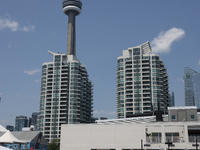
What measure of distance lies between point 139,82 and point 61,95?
42919 mm

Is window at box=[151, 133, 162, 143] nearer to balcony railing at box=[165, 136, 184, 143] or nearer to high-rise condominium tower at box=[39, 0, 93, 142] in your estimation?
balcony railing at box=[165, 136, 184, 143]

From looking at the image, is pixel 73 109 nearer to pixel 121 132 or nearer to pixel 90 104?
pixel 90 104

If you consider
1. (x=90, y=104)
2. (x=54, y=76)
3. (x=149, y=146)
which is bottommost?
(x=149, y=146)

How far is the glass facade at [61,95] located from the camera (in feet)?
496

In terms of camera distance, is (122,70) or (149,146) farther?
(122,70)

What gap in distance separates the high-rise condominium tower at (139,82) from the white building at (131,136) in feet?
285

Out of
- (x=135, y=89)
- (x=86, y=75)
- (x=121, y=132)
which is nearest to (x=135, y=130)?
(x=121, y=132)

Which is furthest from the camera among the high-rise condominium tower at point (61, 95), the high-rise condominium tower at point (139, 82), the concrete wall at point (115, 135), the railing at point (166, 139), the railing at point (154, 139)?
the high-rise condominium tower at point (61, 95)

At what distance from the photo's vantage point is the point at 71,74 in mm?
161000

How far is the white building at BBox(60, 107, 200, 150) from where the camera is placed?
56.5 meters

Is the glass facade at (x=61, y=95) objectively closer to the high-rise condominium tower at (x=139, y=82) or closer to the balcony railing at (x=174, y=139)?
the high-rise condominium tower at (x=139, y=82)

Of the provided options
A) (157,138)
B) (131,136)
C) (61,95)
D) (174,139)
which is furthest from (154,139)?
(61,95)

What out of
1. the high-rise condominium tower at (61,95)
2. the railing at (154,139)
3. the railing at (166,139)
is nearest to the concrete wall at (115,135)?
the railing at (166,139)

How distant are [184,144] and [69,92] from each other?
10777 centimetres
